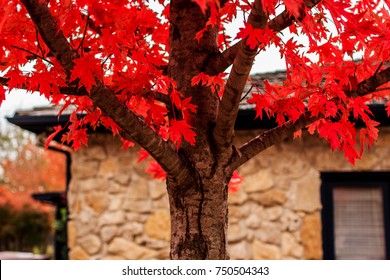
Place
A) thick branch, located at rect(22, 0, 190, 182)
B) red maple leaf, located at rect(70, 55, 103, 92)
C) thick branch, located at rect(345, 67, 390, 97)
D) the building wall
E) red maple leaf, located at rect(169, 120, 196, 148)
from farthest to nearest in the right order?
the building wall → thick branch, located at rect(345, 67, 390, 97) → red maple leaf, located at rect(169, 120, 196, 148) → red maple leaf, located at rect(70, 55, 103, 92) → thick branch, located at rect(22, 0, 190, 182)

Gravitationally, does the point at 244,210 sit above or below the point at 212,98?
below

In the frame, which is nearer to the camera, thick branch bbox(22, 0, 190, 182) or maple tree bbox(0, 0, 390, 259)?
thick branch bbox(22, 0, 190, 182)

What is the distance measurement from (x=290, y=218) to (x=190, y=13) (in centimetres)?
355

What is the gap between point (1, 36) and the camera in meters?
2.73

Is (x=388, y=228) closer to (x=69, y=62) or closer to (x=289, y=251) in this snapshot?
(x=289, y=251)

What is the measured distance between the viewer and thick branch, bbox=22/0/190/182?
2.39 meters

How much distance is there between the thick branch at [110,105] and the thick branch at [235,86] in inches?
12.0

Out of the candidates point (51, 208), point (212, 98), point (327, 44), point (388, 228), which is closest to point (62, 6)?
point (212, 98)

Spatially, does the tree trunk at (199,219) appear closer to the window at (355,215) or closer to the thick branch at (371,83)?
the thick branch at (371,83)

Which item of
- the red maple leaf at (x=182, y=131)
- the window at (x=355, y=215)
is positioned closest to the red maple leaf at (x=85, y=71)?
the red maple leaf at (x=182, y=131)

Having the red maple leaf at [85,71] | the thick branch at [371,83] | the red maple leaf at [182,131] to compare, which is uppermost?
the thick branch at [371,83]

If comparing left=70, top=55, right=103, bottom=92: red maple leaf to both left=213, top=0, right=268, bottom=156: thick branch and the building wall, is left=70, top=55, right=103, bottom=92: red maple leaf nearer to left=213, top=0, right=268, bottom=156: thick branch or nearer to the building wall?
left=213, top=0, right=268, bottom=156: thick branch

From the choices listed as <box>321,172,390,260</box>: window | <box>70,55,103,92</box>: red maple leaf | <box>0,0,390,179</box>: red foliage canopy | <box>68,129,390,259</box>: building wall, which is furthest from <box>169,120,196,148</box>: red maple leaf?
<box>321,172,390,260</box>: window

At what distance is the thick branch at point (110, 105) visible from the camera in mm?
2391
